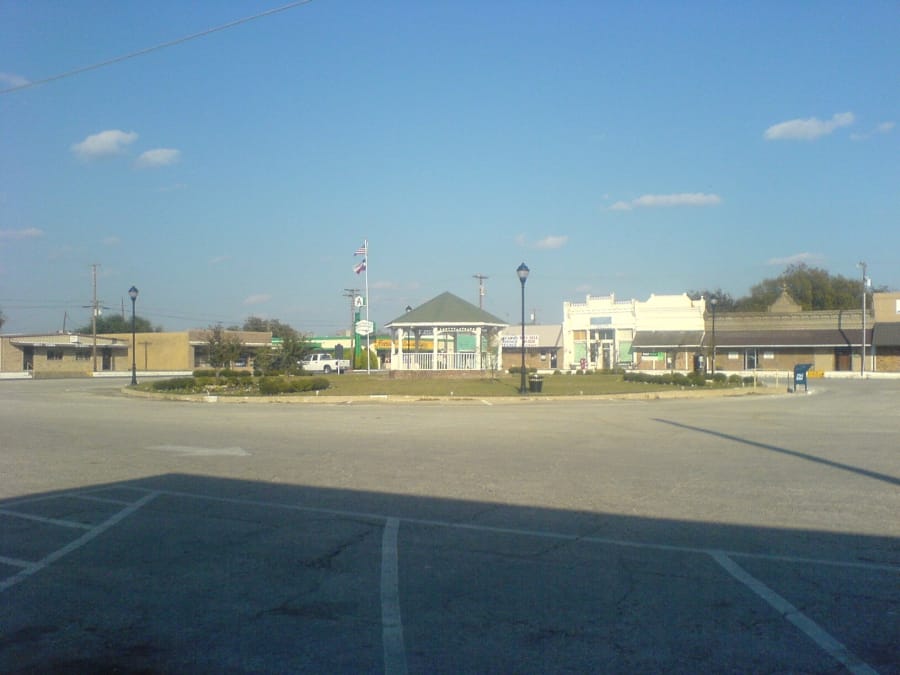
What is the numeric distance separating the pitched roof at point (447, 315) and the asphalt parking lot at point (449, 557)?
30.2 m

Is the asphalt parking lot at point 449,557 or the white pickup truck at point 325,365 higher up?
the white pickup truck at point 325,365

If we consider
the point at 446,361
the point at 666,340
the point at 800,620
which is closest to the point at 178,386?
the point at 446,361

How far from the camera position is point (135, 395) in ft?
116

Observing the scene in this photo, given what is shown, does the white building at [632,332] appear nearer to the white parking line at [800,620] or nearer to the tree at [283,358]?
the tree at [283,358]

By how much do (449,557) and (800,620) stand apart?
10.2 feet

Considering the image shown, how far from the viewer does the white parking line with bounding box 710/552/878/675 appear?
510 cm

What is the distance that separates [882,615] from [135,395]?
33.5 metres

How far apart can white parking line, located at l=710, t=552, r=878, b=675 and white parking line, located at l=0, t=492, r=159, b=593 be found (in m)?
6.04

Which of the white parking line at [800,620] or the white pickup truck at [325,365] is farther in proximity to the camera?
the white pickup truck at [325,365]

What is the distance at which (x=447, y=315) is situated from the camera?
155 ft

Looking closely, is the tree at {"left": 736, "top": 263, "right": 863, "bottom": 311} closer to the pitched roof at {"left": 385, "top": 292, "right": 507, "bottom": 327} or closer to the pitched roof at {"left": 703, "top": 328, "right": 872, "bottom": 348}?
the pitched roof at {"left": 703, "top": 328, "right": 872, "bottom": 348}

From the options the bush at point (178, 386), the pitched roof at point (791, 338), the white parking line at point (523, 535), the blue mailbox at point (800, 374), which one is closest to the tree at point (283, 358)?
the bush at point (178, 386)

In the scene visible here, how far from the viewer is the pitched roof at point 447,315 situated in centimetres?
4684

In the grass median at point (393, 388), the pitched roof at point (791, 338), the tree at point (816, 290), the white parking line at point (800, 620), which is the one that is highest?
the tree at point (816, 290)
